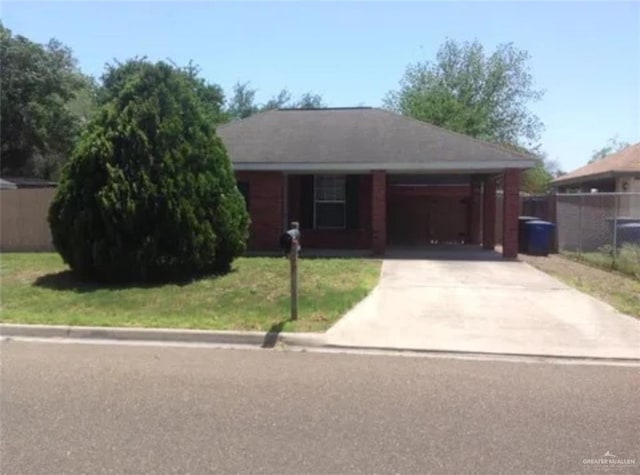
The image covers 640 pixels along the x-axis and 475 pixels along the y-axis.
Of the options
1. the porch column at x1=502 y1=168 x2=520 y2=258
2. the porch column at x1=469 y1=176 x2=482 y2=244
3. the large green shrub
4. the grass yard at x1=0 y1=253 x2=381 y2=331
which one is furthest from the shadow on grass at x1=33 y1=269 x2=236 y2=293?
the porch column at x1=469 y1=176 x2=482 y2=244

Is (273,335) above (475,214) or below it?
below

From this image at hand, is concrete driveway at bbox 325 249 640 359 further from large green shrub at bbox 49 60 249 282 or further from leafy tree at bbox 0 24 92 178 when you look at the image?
leafy tree at bbox 0 24 92 178

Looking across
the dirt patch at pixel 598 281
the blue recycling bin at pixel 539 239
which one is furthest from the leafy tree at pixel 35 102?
the dirt patch at pixel 598 281

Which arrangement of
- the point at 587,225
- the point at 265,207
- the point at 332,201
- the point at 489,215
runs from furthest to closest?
the point at 489,215
the point at 587,225
the point at 332,201
the point at 265,207

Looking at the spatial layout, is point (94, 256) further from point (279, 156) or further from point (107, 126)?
point (279, 156)

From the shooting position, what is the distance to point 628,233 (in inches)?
746

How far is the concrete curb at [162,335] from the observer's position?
26.8ft

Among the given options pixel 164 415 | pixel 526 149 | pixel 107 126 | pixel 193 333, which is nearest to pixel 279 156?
pixel 107 126

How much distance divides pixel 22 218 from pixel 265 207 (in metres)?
6.54

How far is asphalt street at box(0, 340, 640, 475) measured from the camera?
4.38m

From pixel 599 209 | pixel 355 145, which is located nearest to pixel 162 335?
pixel 355 145

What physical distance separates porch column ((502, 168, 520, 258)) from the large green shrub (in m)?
7.96

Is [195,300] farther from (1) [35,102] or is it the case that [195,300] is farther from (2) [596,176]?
(1) [35,102]

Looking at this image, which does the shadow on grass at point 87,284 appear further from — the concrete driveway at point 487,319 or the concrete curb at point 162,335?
the concrete driveway at point 487,319
